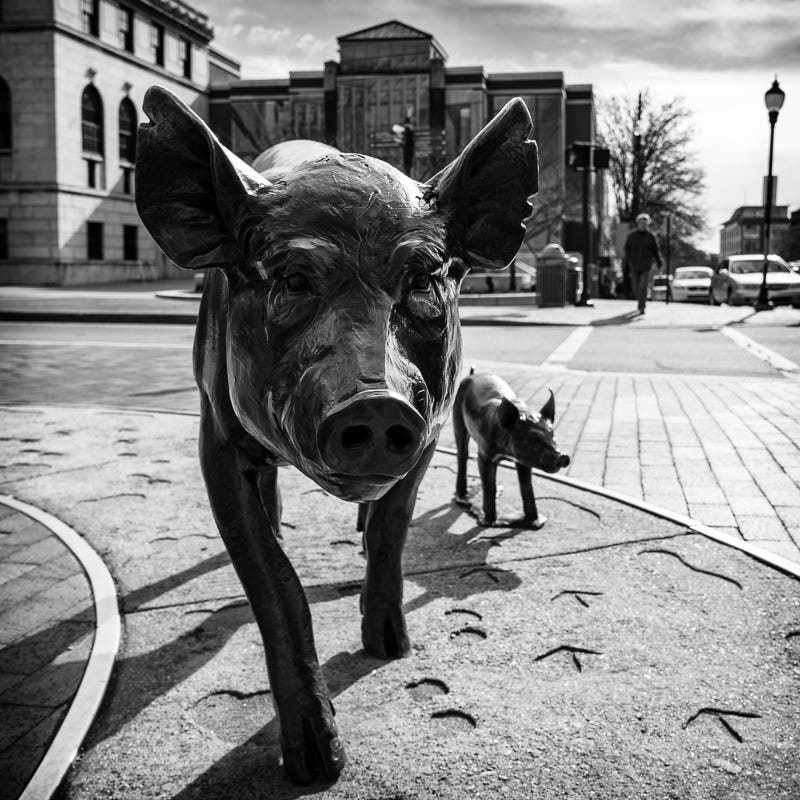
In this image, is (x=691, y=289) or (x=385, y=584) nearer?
(x=385, y=584)

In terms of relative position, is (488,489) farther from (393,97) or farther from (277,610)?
(393,97)

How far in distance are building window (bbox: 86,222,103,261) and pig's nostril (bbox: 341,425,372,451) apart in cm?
4194

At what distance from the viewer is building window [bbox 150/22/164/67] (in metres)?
45.5

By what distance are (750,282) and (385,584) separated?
24.4 meters

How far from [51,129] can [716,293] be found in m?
27.3

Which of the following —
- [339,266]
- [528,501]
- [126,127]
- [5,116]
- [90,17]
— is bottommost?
[528,501]

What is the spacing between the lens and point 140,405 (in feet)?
27.9

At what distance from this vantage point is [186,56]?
49.2m

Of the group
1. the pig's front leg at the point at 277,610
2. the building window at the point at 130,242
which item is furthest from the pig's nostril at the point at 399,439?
the building window at the point at 130,242

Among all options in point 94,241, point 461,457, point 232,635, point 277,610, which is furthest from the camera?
point 94,241

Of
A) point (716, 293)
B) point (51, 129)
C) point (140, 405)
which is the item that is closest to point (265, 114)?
point (51, 129)

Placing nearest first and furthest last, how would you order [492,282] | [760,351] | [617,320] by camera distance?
[760,351] < [617,320] < [492,282]

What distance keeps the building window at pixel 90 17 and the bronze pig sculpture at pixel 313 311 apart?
42.4 meters

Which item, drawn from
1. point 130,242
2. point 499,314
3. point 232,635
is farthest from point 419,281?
point 130,242
